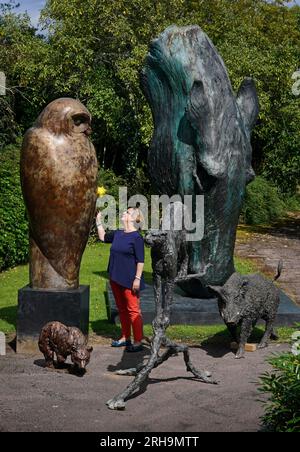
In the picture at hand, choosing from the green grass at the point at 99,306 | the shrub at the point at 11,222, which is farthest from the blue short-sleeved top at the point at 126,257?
the shrub at the point at 11,222

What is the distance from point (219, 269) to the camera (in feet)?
32.2

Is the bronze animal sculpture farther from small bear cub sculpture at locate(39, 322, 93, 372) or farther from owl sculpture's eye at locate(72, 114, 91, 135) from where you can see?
owl sculpture's eye at locate(72, 114, 91, 135)

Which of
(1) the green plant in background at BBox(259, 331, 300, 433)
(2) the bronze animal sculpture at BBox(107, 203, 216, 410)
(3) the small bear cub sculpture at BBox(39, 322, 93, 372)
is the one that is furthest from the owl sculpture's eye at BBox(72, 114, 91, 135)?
(1) the green plant in background at BBox(259, 331, 300, 433)

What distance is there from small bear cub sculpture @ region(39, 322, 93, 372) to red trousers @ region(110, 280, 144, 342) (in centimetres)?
104

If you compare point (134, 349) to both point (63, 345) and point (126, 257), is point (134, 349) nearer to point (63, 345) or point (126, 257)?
point (126, 257)

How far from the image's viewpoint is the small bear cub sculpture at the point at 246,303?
8.11 m

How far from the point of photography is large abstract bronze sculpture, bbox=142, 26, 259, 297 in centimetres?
958

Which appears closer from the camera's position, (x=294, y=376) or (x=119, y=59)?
(x=294, y=376)

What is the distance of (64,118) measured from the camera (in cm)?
834

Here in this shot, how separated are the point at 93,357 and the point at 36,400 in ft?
5.58

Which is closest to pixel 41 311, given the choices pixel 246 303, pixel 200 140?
pixel 246 303

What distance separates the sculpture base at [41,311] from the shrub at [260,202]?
48.2ft

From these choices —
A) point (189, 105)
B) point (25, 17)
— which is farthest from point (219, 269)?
point (25, 17)

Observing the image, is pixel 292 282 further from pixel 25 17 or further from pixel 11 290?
pixel 25 17
